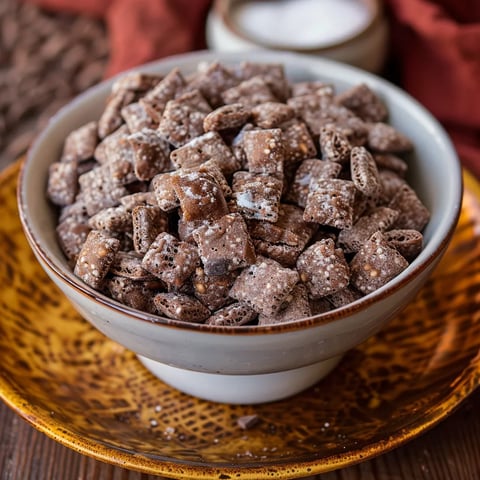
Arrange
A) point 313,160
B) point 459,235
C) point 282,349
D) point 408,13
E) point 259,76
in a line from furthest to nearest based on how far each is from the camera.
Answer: point 408,13, point 459,235, point 259,76, point 313,160, point 282,349

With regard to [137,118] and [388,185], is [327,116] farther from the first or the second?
[137,118]

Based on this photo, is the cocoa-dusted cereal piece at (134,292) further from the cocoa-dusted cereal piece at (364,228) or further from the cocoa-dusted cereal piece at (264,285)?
the cocoa-dusted cereal piece at (364,228)

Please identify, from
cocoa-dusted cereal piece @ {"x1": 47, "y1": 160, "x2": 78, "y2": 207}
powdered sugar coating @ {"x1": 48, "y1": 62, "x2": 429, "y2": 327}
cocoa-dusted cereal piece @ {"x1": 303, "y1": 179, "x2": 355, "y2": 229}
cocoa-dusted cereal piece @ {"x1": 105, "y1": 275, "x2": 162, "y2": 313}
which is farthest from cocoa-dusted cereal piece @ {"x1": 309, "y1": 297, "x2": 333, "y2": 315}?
cocoa-dusted cereal piece @ {"x1": 47, "y1": 160, "x2": 78, "y2": 207}

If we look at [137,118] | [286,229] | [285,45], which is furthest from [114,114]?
[285,45]

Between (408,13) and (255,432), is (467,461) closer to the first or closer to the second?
(255,432)

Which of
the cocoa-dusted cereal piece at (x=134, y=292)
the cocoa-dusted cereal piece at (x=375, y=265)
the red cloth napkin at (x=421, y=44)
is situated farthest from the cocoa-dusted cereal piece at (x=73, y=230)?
the red cloth napkin at (x=421, y=44)

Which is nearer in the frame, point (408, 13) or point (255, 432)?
point (255, 432)

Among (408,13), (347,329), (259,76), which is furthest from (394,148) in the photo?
(408,13)

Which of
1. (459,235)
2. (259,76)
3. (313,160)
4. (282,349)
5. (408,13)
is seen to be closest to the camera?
(282,349)
